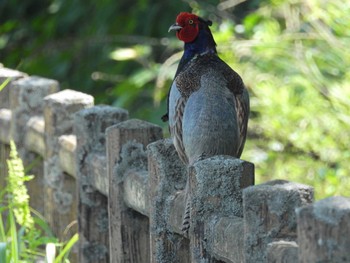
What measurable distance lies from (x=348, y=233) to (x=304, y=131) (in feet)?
10.4

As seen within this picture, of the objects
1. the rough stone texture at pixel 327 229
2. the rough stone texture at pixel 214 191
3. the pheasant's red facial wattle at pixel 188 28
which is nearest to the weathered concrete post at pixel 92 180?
the pheasant's red facial wattle at pixel 188 28

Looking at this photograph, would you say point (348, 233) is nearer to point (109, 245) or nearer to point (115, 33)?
point (109, 245)

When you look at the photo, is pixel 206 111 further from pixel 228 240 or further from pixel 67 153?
pixel 67 153

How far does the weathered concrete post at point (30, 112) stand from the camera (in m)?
4.38

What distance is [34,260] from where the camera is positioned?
378 cm

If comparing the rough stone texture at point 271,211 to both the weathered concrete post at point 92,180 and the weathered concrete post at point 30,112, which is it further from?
the weathered concrete post at point 30,112

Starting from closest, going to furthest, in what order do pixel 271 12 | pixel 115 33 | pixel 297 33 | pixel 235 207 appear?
pixel 235 207 → pixel 297 33 → pixel 271 12 → pixel 115 33

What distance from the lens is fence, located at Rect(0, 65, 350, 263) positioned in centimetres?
188

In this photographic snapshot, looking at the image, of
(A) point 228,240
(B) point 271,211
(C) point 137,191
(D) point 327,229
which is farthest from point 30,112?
(D) point 327,229

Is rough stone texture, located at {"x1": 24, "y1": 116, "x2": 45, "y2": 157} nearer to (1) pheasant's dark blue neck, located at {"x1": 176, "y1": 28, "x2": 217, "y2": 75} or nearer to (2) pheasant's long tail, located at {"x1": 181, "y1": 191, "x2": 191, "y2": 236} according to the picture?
(1) pheasant's dark blue neck, located at {"x1": 176, "y1": 28, "x2": 217, "y2": 75}

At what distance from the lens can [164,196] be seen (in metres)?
2.62

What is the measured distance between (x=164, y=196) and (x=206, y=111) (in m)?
0.28

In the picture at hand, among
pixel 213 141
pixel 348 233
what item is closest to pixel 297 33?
pixel 213 141

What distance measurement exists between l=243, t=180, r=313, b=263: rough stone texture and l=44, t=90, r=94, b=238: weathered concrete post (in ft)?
6.47
